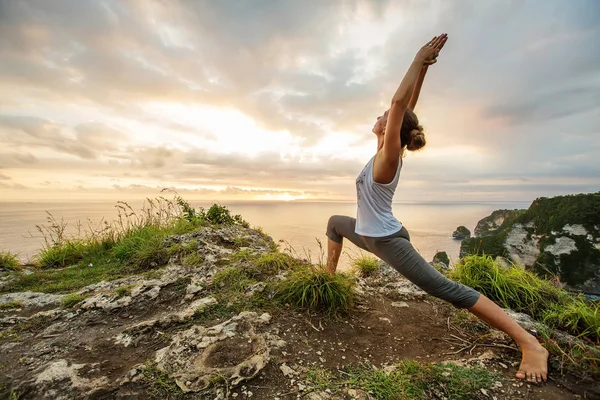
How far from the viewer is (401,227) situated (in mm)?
2945

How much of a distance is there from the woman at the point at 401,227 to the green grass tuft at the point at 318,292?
0.92 metres

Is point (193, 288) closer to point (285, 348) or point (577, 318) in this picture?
point (285, 348)

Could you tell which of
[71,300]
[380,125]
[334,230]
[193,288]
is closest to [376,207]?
[380,125]

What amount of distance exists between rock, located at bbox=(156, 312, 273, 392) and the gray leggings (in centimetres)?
159

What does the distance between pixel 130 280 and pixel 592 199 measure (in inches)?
1032

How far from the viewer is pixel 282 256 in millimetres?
4715

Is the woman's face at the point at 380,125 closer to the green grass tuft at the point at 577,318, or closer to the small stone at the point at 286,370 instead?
the small stone at the point at 286,370

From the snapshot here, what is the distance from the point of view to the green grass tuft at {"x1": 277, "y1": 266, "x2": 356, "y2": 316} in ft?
11.4

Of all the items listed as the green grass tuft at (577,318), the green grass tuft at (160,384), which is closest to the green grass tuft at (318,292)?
the green grass tuft at (160,384)

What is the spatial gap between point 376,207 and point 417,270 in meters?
0.77

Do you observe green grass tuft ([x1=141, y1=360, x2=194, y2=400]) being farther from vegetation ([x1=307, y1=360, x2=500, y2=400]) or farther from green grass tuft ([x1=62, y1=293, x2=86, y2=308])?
green grass tuft ([x1=62, y1=293, x2=86, y2=308])

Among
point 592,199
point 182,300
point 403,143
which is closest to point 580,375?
point 403,143

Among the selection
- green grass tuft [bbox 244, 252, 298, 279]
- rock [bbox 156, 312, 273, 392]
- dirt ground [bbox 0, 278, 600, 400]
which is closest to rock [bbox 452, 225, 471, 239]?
dirt ground [bbox 0, 278, 600, 400]

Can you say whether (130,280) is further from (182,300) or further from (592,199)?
(592,199)
